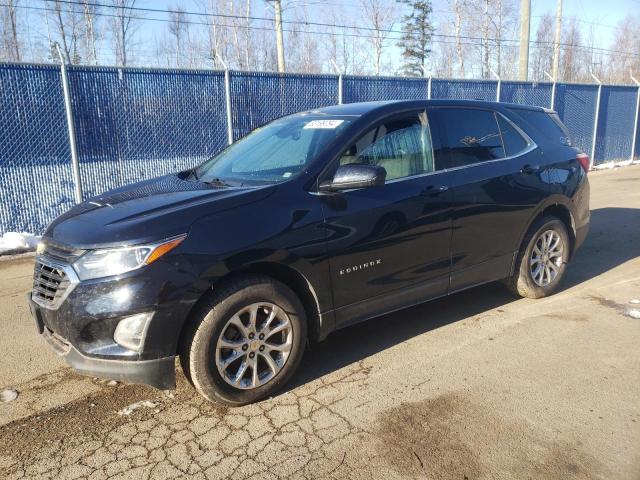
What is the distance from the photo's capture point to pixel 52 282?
3086mm

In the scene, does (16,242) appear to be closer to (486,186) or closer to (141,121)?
(141,121)

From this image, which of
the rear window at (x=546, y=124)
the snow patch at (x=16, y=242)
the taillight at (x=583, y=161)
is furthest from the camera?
the snow patch at (x=16, y=242)

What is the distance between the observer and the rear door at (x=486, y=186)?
4.21 m

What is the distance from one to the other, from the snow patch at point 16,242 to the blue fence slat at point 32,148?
325mm

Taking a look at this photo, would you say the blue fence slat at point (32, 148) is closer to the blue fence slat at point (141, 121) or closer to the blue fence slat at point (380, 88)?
the blue fence slat at point (141, 121)

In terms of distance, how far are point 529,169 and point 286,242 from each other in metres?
2.62

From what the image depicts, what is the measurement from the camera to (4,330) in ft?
15.2

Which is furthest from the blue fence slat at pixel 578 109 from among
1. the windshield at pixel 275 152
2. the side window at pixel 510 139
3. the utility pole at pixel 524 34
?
the windshield at pixel 275 152

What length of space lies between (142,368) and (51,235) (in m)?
1.07

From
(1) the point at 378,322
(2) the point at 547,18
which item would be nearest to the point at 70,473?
(1) the point at 378,322

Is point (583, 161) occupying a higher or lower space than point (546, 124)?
lower

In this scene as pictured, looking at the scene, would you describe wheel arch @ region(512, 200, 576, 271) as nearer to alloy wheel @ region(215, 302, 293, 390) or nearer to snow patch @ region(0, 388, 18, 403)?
alloy wheel @ region(215, 302, 293, 390)

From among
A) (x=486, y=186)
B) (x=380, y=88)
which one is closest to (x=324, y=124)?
→ (x=486, y=186)

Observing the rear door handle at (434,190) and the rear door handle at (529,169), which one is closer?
the rear door handle at (434,190)
